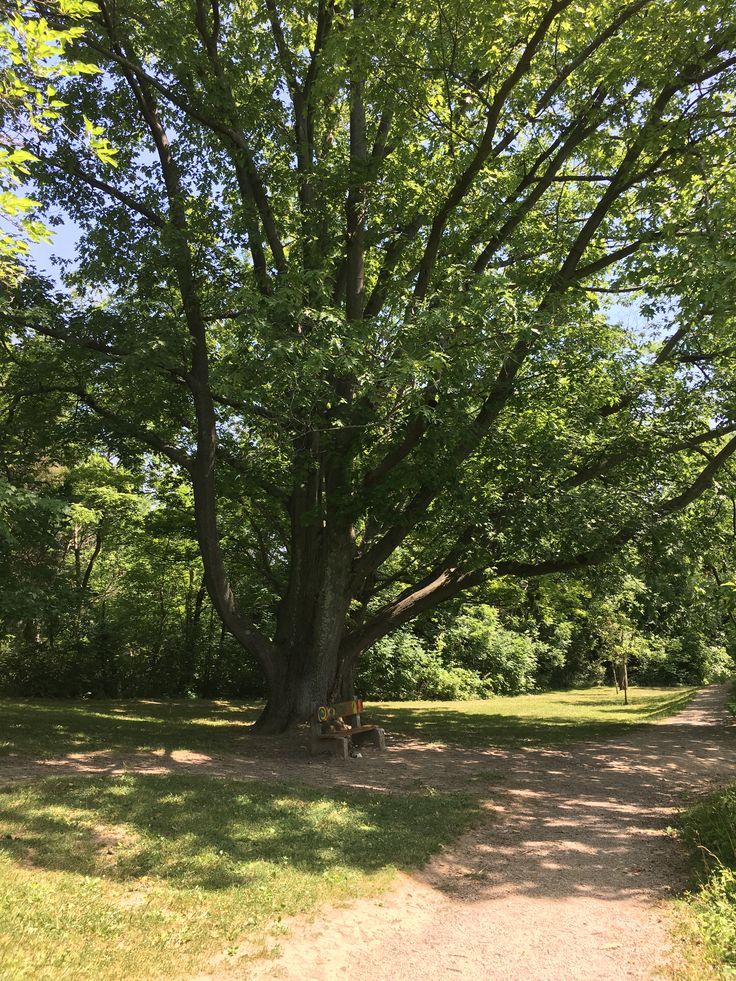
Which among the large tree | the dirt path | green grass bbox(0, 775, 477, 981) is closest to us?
green grass bbox(0, 775, 477, 981)

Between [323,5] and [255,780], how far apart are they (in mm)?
10065

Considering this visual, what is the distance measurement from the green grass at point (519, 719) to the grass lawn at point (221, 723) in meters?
0.02

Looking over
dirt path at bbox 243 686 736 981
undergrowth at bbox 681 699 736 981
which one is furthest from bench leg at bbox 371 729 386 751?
undergrowth at bbox 681 699 736 981

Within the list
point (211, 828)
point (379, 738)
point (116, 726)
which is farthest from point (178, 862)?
point (116, 726)

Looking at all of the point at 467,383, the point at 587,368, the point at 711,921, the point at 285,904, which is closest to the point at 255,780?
the point at 285,904

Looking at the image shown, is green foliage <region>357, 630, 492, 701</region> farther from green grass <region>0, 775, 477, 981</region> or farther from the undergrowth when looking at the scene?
the undergrowth

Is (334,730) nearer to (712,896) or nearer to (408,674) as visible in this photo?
(712,896)

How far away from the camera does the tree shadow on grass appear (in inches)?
185

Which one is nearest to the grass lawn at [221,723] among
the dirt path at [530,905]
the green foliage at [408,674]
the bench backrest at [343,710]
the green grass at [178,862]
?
the green foliage at [408,674]

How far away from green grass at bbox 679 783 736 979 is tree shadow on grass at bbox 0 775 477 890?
6.24 feet

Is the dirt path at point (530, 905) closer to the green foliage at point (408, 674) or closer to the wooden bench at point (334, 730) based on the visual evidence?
the wooden bench at point (334, 730)

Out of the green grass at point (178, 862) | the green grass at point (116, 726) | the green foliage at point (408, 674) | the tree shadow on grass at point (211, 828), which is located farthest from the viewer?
the green foliage at point (408, 674)

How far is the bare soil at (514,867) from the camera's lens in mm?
3850

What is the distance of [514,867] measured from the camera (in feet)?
17.6
